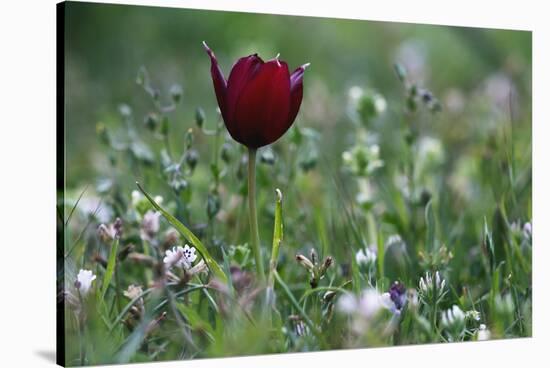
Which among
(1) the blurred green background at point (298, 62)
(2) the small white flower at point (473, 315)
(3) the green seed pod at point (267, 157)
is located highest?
(1) the blurred green background at point (298, 62)

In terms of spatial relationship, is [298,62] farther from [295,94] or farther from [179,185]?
[295,94]

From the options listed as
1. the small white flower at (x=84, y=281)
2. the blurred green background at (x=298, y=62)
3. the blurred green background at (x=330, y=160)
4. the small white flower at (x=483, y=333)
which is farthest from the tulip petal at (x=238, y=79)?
the blurred green background at (x=298, y=62)

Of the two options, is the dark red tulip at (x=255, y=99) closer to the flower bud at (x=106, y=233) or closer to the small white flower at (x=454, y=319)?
the flower bud at (x=106, y=233)

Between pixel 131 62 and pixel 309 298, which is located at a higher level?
pixel 131 62

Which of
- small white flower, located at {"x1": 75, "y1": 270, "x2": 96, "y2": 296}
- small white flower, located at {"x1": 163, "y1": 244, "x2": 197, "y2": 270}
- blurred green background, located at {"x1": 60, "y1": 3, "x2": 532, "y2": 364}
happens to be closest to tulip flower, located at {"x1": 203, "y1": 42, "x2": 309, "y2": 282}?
small white flower, located at {"x1": 163, "y1": 244, "x2": 197, "y2": 270}

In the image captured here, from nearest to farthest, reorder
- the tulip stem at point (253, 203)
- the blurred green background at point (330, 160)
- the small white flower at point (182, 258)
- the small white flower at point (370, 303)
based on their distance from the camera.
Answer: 1. the tulip stem at point (253, 203)
2. the small white flower at point (182, 258)
3. the small white flower at point (370, 303)
4. the blurred green background at point (330, 160)

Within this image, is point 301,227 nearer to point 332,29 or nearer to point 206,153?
point 206,153

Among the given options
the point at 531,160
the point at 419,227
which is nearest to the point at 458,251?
the point at 419,227

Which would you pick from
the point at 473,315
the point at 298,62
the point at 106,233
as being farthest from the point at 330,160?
the point at 106,233
